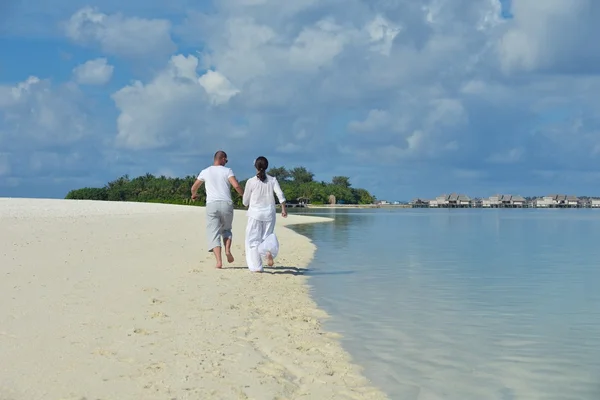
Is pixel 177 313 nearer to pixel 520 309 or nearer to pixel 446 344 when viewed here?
pixel 446 344

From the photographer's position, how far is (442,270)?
14.4 m

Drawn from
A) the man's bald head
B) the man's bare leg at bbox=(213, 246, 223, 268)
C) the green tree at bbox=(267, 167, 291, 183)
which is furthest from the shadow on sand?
the green tree at bbox=(267, 167, 291, 183)


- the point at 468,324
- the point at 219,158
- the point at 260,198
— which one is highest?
the point at 219,158

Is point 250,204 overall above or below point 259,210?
above

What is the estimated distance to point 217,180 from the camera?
1177 centimetres

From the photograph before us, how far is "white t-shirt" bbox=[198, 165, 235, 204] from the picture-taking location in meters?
11.8

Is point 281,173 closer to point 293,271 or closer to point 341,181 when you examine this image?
point 341,181

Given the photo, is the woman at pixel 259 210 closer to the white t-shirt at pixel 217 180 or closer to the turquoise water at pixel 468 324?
the white t-shirt at pixel 217 180

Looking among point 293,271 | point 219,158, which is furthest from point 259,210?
point 293,271

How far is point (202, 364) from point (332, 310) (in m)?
3.76

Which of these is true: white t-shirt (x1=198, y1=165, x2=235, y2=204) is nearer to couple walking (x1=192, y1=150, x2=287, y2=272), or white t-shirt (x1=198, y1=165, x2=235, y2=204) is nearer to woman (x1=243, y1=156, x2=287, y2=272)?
couple walking (x1=192, y1=150, x2=287, y2=272)

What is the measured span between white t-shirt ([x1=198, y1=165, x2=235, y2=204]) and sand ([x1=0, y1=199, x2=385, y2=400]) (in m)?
1.43

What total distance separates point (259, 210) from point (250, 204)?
24 centimetres

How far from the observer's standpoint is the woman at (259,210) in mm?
11680
